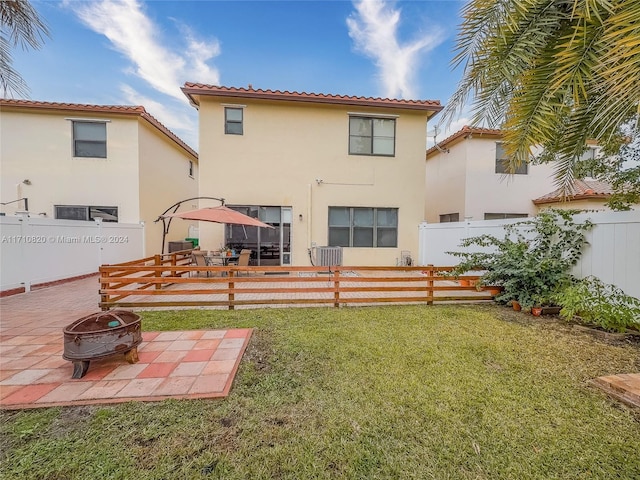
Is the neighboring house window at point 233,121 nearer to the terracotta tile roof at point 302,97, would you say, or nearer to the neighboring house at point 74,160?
the terracotta tile roof at point 302,97

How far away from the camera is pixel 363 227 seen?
11.0 m

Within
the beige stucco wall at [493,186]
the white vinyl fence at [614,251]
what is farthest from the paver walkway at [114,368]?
the beige stucco wall at [493,186]

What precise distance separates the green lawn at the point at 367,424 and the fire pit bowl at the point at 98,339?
0.65m

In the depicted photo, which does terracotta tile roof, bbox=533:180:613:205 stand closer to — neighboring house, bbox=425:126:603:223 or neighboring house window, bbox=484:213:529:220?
neighboring house, bbox=425:126:603:223

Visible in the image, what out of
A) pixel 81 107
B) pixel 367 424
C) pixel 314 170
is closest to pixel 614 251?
pixel 367 424

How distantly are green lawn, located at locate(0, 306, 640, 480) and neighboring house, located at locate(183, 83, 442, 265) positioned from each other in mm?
6889

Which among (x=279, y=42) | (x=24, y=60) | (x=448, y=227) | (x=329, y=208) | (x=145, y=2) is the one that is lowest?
(x=448, y=227)

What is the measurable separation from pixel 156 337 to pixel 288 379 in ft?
8.37

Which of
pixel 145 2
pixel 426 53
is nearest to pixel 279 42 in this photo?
pixel 145 2

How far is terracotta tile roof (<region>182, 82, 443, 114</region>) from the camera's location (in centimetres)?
948

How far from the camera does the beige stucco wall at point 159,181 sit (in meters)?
11.8

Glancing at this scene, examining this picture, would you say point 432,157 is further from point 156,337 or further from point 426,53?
point 156,337

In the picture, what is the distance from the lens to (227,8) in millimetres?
8297

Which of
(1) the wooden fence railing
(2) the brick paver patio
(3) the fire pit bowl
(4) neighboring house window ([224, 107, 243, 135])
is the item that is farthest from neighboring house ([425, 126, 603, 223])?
(3) the fire pit bowl
